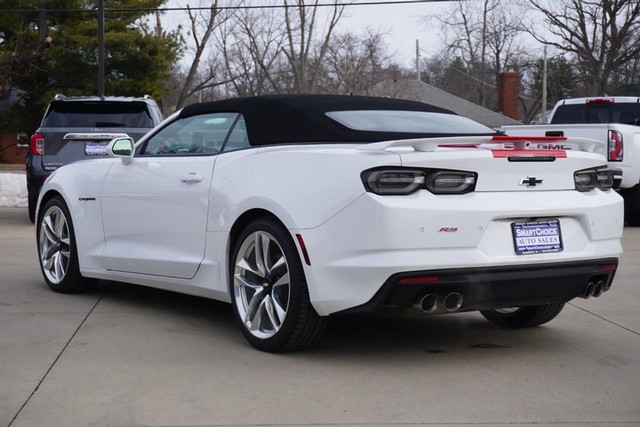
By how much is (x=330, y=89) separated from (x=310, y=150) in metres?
49.4

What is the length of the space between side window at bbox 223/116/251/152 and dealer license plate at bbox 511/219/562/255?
5.62 feet

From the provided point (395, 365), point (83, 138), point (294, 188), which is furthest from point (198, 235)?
point (83, 138)

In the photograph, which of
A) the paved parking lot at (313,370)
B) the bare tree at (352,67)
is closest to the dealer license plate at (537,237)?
the paved parking lot at (313,370)

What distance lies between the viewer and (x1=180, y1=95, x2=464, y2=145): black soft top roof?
17.2ft

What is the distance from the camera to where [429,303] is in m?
4.85

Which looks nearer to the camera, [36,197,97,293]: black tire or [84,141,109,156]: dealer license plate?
[36,197,97,293]: black tire

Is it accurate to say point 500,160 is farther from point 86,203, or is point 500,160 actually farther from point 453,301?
point 86,203

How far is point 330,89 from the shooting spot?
5406 cm

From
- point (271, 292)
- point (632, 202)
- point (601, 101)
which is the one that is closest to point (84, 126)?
point (271, 292)

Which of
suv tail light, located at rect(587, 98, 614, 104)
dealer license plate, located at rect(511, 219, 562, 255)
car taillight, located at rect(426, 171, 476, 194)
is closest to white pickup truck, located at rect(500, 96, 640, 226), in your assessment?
suv tail light, located at rect(587, 98, 614, 104)

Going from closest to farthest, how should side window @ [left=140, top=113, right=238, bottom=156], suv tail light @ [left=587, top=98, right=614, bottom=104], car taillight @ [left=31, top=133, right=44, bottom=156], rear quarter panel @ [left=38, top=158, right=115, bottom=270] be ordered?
side window @ [left=140, top=113, right=238, bottom=156]
rear quarter panel @ [left=38, top=158, right=115, bottom=270]
car taillight @ [left=31, top=133, right=44, bottom=156]
suv tail light @ [left=587, top=98, right=614, bottom=104]

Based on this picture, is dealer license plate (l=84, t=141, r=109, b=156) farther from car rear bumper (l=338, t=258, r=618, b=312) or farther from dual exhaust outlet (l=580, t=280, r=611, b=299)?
dual exhaust outlet (l=580, t=280, r=611, b=299)

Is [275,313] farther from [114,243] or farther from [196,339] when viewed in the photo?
[114,243]

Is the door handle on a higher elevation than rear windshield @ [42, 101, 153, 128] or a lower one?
lower
